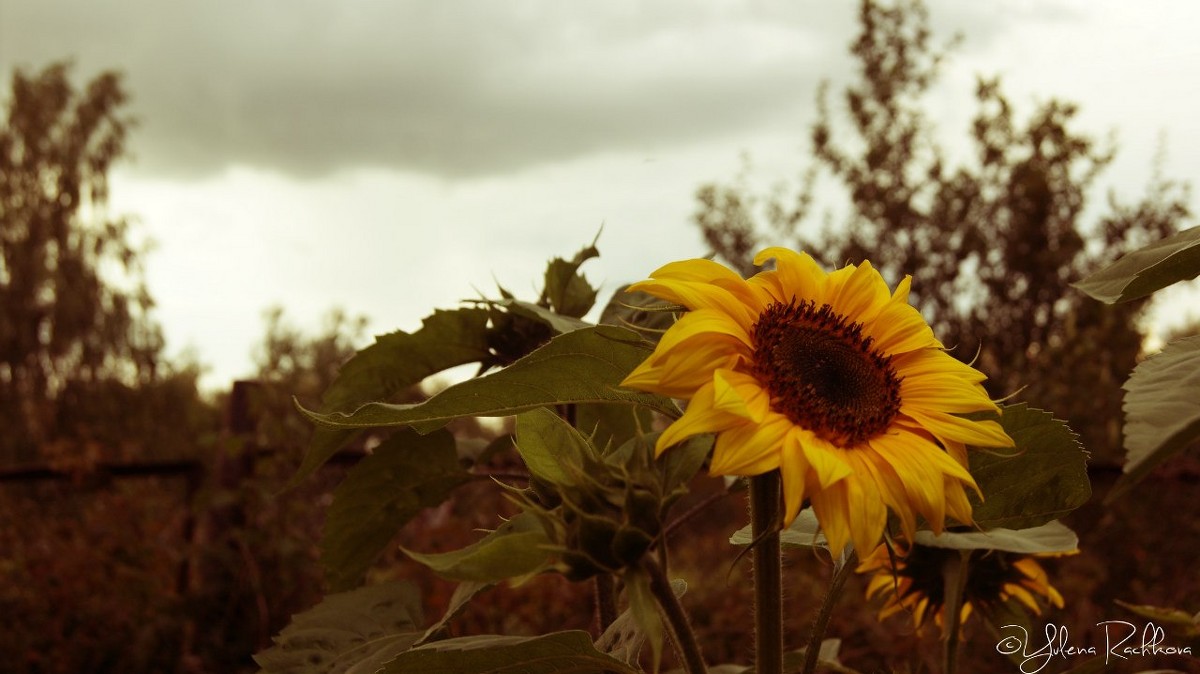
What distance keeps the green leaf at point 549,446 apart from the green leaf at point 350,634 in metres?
0.27

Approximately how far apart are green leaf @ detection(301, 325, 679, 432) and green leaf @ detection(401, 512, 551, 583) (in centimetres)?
11

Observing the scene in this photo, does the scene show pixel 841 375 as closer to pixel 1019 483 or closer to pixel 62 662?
pixel 1019 483

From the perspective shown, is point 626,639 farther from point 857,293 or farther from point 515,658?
point 857,293

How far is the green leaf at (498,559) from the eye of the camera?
0.48 meters

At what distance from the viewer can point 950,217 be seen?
539cm

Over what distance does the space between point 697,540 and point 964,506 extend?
416 cm

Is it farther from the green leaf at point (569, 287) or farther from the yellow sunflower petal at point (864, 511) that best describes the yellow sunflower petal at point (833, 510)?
the green leaf at point (569, 287)

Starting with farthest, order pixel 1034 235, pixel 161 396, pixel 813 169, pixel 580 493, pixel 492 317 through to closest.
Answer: pixel 161 396 < pixel 813 169 < pixel 1034 235 < pixel 492 317 < pixel 580 493

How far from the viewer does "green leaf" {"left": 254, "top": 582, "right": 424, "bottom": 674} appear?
2.60 ft

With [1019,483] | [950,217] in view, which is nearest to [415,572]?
[1019,483]

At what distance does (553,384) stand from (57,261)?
18419 millimetres

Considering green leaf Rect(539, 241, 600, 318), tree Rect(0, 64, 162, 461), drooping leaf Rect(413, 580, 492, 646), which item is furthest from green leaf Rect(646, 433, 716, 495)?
tree Rect(0, 64, 162, 461)

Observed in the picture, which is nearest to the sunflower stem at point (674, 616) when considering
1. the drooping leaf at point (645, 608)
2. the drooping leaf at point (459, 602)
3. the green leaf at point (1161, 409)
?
the drooping leaf at point (645, 608)

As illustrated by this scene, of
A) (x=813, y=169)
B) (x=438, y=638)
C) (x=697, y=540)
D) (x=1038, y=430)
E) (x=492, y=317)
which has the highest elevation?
(x=813, y=169)
